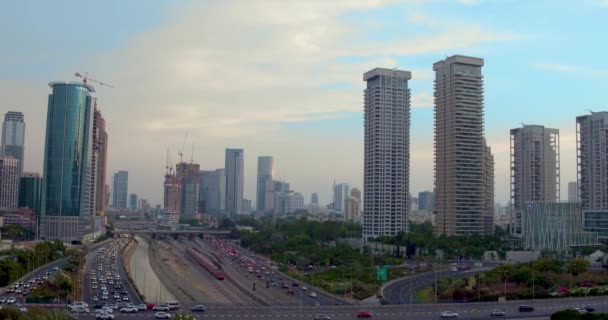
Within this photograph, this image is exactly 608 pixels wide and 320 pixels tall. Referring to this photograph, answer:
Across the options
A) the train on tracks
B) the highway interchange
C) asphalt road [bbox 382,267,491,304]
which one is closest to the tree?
asphalt road [bbox 382,267,491,304]

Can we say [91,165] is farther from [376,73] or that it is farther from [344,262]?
[344,262]

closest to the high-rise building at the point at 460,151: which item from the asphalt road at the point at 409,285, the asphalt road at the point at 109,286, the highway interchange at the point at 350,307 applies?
the asphalt road at the point at 409,285

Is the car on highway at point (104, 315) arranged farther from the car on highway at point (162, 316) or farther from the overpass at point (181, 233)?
the overpass at point (181, 233)

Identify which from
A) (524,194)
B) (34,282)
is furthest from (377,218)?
(34,282)

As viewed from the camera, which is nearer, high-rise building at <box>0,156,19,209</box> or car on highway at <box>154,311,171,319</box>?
car on highway at <box>154,311,171,319</box>

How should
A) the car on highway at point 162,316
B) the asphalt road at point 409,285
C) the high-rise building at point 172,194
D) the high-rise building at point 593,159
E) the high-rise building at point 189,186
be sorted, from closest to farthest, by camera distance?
1. the car on highway at point 162,316
2. the asphalt road at point 409,285
3. the high-rise building at point 593,159
4. the high-rise building at point 172,194
5. the high-rise building at point 189,186

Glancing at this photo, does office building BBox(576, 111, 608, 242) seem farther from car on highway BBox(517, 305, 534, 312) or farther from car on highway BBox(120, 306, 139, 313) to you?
car on highway BBox(120, 306, 139, 313)
